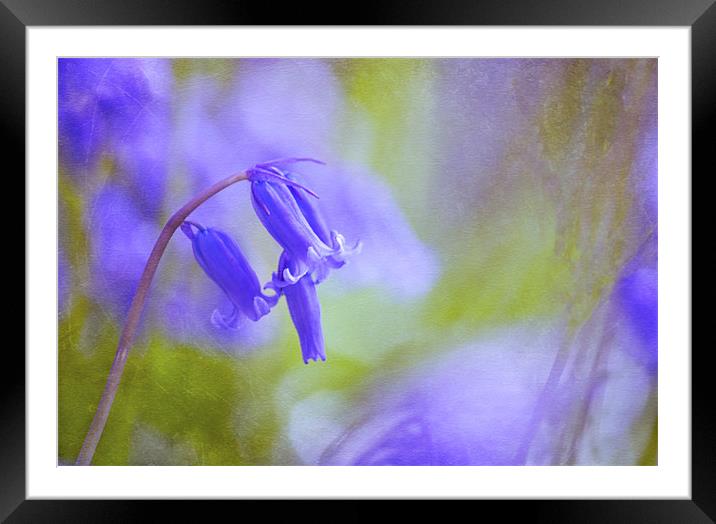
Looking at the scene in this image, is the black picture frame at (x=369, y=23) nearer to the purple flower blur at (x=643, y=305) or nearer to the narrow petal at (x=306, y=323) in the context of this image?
the purple flower blur at (x=643, y=305)

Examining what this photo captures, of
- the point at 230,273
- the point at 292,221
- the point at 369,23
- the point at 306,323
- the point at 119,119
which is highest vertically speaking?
the point at 369,23

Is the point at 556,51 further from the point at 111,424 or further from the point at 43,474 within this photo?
the point at 43,474

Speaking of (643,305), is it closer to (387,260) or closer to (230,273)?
(387,260)

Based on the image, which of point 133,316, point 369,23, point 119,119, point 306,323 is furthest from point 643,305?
point 119,119

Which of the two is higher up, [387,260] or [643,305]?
[387,260]

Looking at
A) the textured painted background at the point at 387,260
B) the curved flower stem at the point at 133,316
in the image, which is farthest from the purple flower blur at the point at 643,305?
the curved flower stem at the point at 133,316

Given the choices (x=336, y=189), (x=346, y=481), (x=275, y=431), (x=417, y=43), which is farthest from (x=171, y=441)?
(x=417, y=43)

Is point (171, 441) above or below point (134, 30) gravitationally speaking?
below
